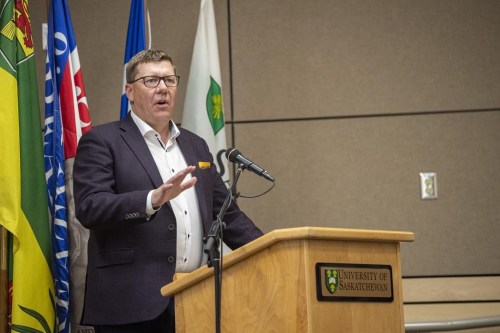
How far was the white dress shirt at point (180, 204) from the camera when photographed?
2453 mm

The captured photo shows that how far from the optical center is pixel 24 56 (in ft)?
10.8

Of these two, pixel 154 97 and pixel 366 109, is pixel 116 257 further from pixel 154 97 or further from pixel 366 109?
pixel 366 109

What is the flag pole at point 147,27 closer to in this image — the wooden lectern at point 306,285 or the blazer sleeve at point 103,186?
the blazer sleeve at point 103,186

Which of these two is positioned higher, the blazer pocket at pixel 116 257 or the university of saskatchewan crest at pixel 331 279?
the blazer pocket at pixel 116 257

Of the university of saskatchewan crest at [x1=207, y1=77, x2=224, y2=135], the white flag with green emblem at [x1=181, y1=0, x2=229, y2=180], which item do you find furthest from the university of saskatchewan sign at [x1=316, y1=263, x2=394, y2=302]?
the university of saskatchewan crest at [x1=207, y1=77, x2=224, y2=135]

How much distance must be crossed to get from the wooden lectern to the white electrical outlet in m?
1.86

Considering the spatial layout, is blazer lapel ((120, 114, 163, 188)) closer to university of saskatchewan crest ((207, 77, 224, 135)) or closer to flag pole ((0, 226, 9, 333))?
flag pole ((0, 226, 9, 333))

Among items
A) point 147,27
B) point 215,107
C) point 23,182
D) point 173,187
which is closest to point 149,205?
point 173,187

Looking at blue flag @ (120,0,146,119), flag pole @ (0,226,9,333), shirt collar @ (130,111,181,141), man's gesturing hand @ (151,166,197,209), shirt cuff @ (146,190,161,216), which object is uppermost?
blue flag @ (120,0,146,119)

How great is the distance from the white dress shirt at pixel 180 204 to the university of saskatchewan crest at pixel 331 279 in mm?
709

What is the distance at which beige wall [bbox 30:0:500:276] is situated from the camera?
3.86 meters

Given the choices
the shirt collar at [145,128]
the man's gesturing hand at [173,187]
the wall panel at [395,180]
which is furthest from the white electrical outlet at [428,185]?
the man's gesturing hand at [173,187]

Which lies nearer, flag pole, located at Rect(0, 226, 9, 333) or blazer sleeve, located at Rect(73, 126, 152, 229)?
blazer sleeve, located at Rect(73, 126, 152, 229)

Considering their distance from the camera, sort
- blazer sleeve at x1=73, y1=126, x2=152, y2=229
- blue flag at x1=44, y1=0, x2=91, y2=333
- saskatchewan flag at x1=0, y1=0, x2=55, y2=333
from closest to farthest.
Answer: blazer sleeve at x1=73, y1=126, x2=152, y2=229 < saskatchewan flag at x1=0, y1=0, x2=55, y2=333 < blue flag at x1=44, y1=0, x2=91, y2=333
